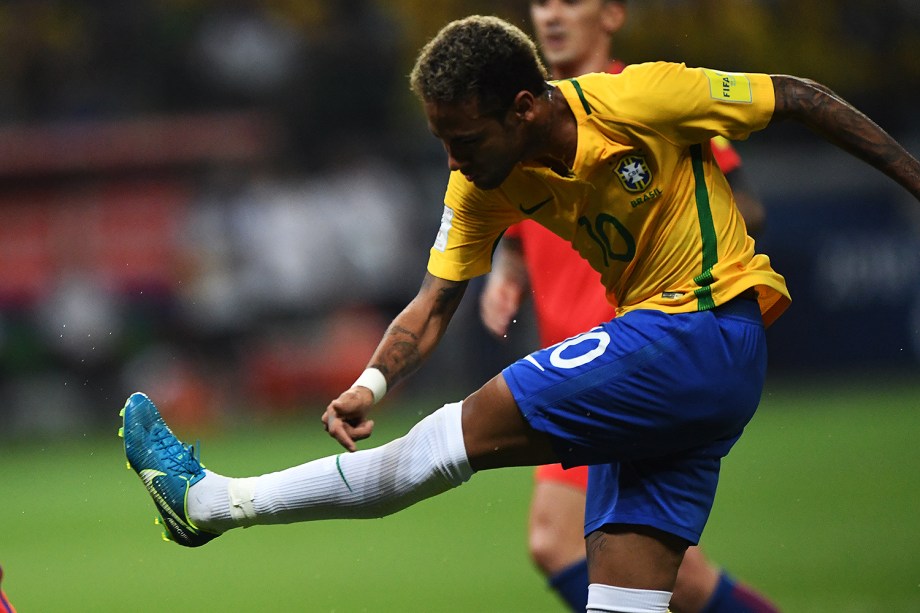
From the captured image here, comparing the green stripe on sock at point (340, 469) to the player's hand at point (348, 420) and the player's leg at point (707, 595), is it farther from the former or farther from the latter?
the player's leg at point (707, 595)

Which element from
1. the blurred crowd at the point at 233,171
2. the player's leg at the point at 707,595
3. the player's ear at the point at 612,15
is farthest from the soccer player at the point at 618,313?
the blurred crowd at the point at 233,171

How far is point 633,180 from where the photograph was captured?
390 centimetres

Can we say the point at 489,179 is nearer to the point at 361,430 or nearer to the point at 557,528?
the point at 361,430

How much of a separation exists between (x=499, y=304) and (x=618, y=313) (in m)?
1.46

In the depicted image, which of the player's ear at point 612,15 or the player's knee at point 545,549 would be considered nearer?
the player's knee at point 545,549

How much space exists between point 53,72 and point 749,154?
344 inches

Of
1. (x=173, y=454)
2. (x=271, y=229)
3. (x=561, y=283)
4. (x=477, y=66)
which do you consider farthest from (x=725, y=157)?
(x=271, y=229)

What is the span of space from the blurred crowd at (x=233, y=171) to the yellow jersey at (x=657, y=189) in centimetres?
1094

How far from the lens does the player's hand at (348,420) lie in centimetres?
391

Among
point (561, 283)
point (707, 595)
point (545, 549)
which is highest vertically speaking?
point (561, 283)

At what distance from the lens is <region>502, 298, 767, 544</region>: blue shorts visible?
3834 mm

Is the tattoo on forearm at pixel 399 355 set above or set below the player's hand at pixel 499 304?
above

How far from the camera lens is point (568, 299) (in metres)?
5.38

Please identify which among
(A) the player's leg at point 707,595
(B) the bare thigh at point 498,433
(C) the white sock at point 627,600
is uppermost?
(B) the bare thigh at point 498,433
